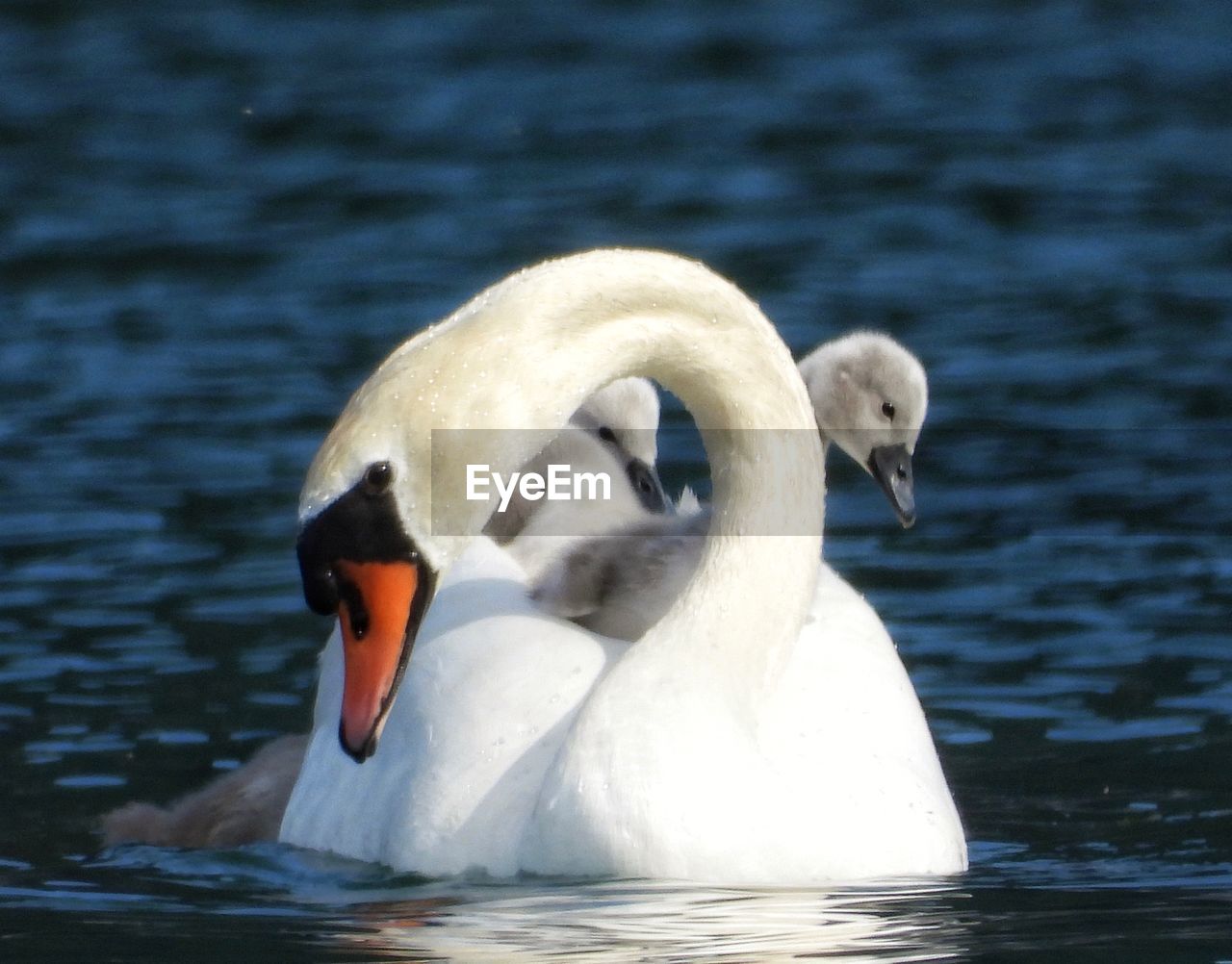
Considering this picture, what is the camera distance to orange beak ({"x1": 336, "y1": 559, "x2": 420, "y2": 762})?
19.0ft

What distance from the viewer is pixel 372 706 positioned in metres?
5.80

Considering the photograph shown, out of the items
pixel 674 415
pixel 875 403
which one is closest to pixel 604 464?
pixel 875 403

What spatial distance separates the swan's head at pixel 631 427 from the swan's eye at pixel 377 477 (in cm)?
238

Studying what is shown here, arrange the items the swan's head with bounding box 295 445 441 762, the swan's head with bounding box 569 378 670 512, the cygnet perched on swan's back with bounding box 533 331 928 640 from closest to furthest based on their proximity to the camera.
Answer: the swan's head with bounding box 295 445 441 762 → the cygnet perched on swan's back with bounding box 533 331 928 640 → the swan's head with bounding box 569 378 670 512

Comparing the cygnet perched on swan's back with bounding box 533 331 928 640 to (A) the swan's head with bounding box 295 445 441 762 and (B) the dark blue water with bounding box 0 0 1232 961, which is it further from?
(A) the swan's head with bounding box 295 445 441 762

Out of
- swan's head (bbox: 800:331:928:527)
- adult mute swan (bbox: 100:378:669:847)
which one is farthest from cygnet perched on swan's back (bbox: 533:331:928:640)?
adult mute swan (bbox: 100:378:669:847)

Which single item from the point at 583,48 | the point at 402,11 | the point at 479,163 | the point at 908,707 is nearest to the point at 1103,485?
the point at 908,707

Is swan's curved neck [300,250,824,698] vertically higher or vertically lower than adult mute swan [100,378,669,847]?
higher

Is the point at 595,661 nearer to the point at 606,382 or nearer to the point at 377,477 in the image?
the point at 606,382

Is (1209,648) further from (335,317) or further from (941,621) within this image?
(335,317)

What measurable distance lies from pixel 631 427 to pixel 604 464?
2.59 ft

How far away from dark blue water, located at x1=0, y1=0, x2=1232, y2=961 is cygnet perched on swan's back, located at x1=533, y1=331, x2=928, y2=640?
1.76 feet

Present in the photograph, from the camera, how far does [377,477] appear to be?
5.78 meters

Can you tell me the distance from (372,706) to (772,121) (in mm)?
11875
